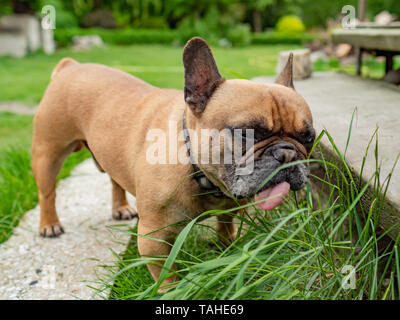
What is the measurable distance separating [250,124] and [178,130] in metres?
0.43

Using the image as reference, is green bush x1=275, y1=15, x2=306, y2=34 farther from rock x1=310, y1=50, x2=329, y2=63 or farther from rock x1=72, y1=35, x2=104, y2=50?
rock x1=310, y1=50, x2=329, y2=63

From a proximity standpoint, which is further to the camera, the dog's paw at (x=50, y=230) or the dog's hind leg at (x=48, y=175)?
the dog's paw at (x=50, y=230)

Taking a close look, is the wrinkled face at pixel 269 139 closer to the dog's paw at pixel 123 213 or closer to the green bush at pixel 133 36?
the dog's paw at pixel 123 213

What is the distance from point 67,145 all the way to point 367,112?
6.29 feet

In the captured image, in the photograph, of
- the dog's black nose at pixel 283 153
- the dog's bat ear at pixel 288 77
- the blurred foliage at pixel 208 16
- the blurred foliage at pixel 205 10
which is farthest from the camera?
the blurred foliage at pixel 205 10

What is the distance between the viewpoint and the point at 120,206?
3.15 m

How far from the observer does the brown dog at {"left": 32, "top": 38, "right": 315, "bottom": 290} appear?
1729 millimetres

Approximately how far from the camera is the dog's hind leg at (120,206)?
3131mm

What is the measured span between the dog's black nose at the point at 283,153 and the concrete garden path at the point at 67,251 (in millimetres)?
1047

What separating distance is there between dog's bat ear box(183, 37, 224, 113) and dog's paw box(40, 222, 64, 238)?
1.58 m

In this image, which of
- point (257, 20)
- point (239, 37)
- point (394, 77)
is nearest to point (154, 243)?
point (394, 77)

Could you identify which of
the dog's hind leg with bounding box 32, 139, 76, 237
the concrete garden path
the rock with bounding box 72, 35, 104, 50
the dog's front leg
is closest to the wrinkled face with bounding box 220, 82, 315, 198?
the dog's front leg

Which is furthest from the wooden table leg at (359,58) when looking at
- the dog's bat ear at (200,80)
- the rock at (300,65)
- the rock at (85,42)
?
the rock at (85,42)

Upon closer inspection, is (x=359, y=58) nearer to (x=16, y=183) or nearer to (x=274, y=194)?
(x=274, y=194)
